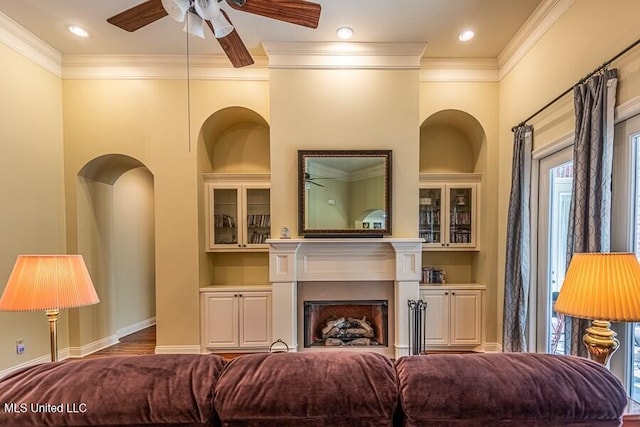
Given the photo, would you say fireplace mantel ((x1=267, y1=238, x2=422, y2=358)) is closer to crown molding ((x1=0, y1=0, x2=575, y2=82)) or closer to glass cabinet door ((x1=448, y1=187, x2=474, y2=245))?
glass cabinet door ((x1=448, y1=187, x2=474, y2=245))

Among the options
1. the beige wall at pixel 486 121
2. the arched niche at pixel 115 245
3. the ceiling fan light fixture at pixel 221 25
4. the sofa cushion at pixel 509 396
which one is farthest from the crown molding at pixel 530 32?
the arched niche at pixel 115 245

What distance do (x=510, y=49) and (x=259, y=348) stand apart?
178 inches

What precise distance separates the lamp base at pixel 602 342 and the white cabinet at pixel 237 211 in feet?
11.1

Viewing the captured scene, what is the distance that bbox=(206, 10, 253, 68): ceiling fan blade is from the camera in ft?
8.43

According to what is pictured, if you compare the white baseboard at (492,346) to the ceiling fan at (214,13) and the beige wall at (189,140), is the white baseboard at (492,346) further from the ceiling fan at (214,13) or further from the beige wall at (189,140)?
the ceiling fan at (214,13)

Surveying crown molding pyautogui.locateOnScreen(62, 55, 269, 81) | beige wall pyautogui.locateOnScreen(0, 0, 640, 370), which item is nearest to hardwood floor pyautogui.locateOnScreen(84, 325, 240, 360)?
beige wall pyautogui.locateOnScreen(0, 0, 640, 370)

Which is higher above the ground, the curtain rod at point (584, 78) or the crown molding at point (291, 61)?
the crown molding at point (291, 61)

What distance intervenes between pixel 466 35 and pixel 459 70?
565mm

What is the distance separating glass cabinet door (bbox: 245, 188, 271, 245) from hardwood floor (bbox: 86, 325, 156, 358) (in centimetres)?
192

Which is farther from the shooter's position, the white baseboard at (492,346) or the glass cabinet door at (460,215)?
the glass cabinet door at (460,215)

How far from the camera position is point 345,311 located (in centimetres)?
400

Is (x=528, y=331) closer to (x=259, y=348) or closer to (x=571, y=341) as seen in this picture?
(x=571, y=341)

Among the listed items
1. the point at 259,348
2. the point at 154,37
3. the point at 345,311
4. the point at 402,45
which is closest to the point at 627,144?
the point at 402,45

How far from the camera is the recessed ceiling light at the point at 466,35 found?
349cm
